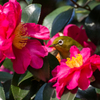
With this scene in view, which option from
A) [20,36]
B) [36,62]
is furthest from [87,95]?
[20,36]

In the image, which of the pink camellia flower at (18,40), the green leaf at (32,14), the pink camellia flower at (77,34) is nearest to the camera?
the pink camellia flower at (18,40)

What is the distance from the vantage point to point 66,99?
66 cm

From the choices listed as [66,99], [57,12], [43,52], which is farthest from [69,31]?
[66,99]

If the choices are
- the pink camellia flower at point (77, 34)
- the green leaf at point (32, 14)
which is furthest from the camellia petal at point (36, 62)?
the pink camellia flower at point (77, 34)

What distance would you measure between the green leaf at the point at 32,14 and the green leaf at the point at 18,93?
0.99ft

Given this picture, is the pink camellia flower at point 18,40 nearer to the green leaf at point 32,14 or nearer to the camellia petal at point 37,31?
the camellia petal at point 37,31

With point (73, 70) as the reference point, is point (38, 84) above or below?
below

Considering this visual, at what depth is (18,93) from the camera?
2.50 ft

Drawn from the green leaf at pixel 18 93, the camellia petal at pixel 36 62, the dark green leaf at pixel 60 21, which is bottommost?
the green leaf at pixel 18 93

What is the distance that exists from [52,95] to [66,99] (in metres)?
0.06

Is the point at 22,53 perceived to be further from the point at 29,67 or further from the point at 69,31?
the point at 69,31

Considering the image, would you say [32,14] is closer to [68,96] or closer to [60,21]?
[60,21]

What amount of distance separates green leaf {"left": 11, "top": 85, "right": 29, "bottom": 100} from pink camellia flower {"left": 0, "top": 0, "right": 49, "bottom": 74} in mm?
104

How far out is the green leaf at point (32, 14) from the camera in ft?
2.87
